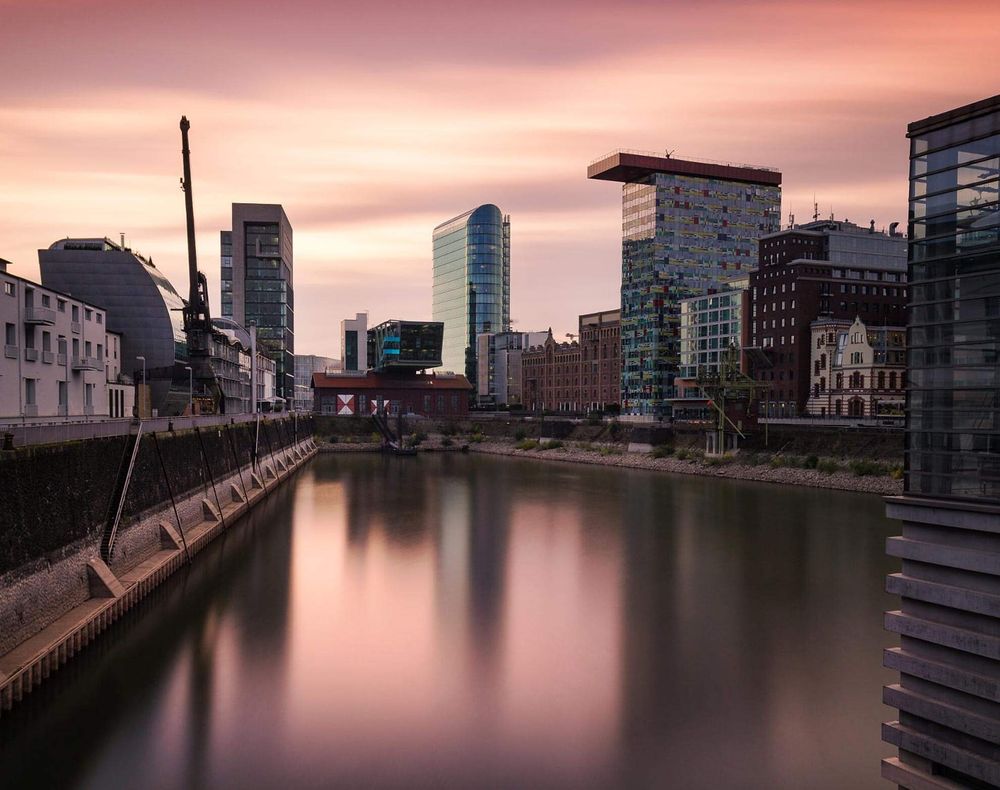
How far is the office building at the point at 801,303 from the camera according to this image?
9706 cm

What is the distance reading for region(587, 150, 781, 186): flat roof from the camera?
141625mm

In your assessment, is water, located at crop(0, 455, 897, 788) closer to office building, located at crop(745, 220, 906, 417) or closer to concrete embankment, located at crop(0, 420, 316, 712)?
concrete embankment, located at crop(0, 420, 316, 712)

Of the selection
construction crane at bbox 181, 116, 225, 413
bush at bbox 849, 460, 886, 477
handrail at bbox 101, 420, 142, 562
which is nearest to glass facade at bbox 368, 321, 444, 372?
construction crane at bbox 181, 116, 225, 413

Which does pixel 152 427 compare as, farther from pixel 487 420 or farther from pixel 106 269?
pixel 487 420

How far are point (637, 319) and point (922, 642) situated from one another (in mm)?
132298

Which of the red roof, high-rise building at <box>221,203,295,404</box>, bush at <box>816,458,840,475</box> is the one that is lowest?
bush at <box>816,458,840,475</box>

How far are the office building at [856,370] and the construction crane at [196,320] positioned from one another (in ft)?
202

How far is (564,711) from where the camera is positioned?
69.9ft

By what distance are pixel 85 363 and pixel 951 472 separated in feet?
183

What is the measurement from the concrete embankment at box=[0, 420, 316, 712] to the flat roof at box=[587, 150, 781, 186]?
106m

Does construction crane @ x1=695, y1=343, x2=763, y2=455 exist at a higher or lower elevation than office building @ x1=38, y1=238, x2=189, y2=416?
lower

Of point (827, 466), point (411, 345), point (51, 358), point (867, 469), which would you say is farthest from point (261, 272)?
point (867, 469)

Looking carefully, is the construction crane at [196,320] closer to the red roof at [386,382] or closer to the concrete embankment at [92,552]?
the concrete embankment at [92,552]

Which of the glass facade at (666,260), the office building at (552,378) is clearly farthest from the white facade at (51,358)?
the office building at (552,378)
